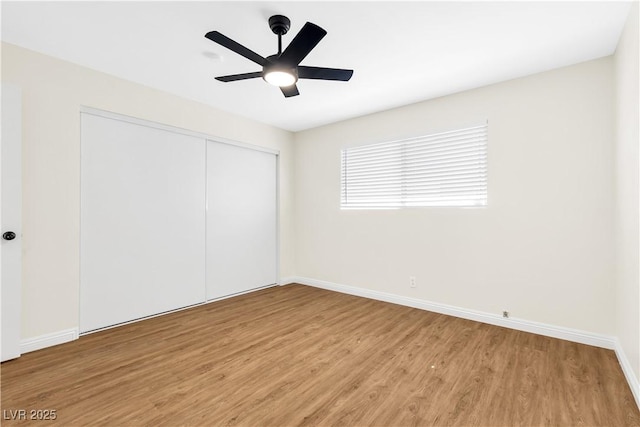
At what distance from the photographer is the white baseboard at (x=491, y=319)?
2.67m

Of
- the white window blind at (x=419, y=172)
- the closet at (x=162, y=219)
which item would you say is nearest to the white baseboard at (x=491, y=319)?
the white window blind at (x=419, y=172)

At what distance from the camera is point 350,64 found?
282 cm

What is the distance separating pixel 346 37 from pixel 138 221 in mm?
2856

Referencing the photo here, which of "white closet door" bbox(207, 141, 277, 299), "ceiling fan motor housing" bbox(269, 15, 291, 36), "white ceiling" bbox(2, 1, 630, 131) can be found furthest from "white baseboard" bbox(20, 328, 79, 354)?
"ceiling fan motor housing" bbox(269, 15, 291, 36)

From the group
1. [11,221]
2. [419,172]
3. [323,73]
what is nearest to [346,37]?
[323,73]

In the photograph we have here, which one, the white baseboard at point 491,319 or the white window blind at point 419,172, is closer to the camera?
the white baseboard at point 491,319

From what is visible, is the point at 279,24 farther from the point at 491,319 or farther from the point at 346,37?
the point at 491,319

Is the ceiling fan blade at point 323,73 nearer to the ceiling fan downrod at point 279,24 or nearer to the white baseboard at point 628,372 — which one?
the ceiling fan downrod at point 279,24

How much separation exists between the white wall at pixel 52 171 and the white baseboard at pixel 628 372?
445cm

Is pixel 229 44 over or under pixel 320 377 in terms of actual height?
over

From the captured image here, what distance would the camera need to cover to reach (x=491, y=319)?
3191mm

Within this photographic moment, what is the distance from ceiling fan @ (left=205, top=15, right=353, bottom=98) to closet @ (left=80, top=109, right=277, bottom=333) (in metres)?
1.64

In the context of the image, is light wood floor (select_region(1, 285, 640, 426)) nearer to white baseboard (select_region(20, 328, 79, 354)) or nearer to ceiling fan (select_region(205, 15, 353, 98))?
white baseboard (select_region(20, 328, 79, 354))

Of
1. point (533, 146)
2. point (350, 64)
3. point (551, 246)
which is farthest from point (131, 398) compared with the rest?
point (533, 146)
